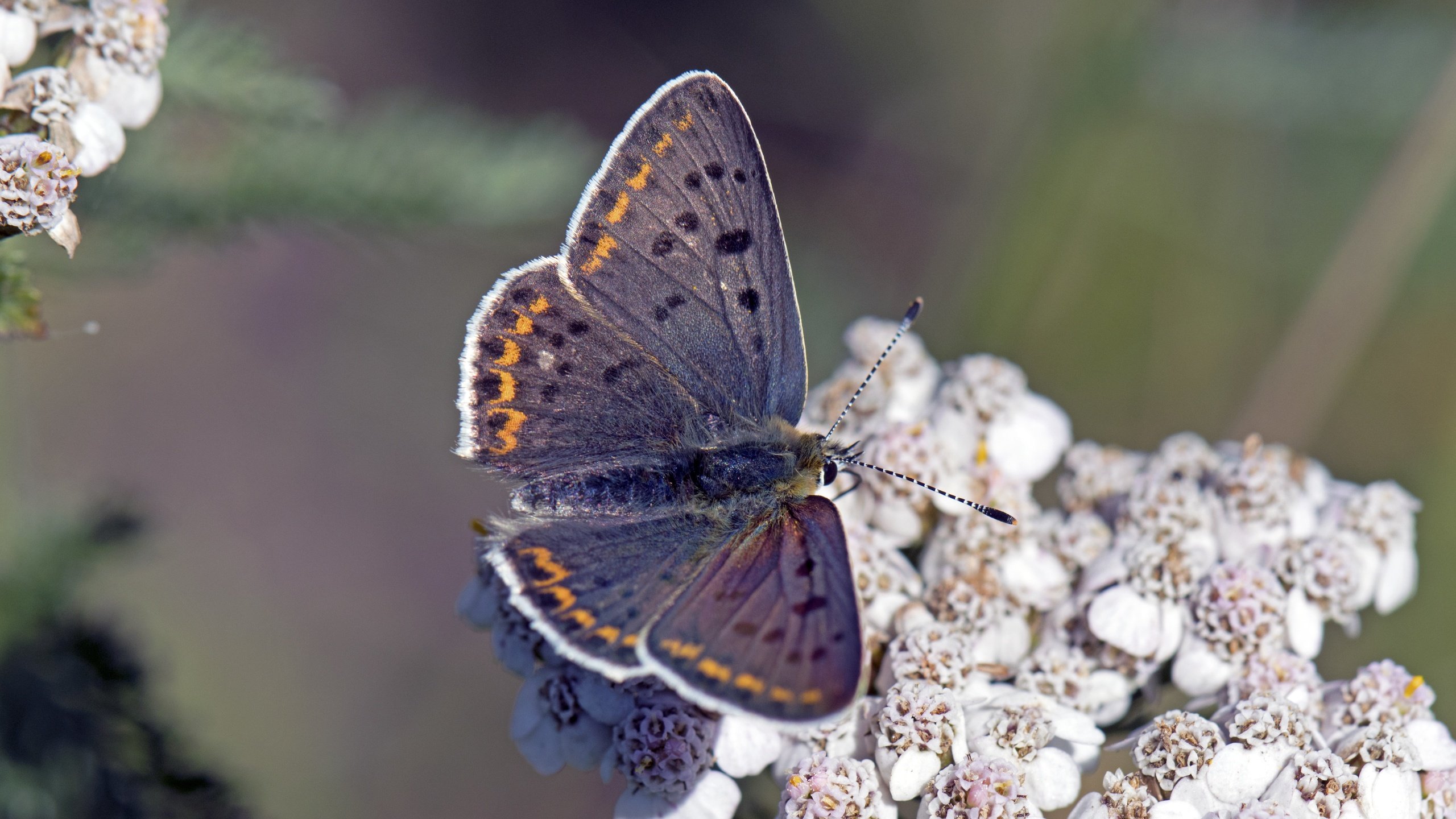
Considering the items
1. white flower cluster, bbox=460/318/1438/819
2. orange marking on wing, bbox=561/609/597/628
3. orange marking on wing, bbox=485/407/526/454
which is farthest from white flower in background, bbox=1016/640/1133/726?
orange marking on wing, bbox=485/407/526/454

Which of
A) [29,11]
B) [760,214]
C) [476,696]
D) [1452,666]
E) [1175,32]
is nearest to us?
[29,11]

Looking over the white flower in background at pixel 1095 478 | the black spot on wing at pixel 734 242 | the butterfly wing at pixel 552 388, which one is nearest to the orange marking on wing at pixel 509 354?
the butterfly wing at pixel 552 388

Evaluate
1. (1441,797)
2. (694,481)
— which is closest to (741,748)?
(694,481)

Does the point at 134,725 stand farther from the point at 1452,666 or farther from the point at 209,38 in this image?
the point at 1452,666

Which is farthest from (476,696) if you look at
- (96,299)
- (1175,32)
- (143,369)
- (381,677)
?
(1175,32)

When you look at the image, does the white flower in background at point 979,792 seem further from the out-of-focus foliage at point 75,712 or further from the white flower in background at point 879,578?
the out-of-focus foliage at point 75,712

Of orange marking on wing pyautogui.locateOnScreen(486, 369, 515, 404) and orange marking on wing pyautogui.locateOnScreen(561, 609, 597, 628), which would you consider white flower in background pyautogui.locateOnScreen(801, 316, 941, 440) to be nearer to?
orange marking on wing pyautogui.locateOnScreen(486, 369, 515, 404)

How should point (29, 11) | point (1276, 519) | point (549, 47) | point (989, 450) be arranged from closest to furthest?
point (29, 11)
point (1276, 519)
point (989, 450)
point (549, 47)
